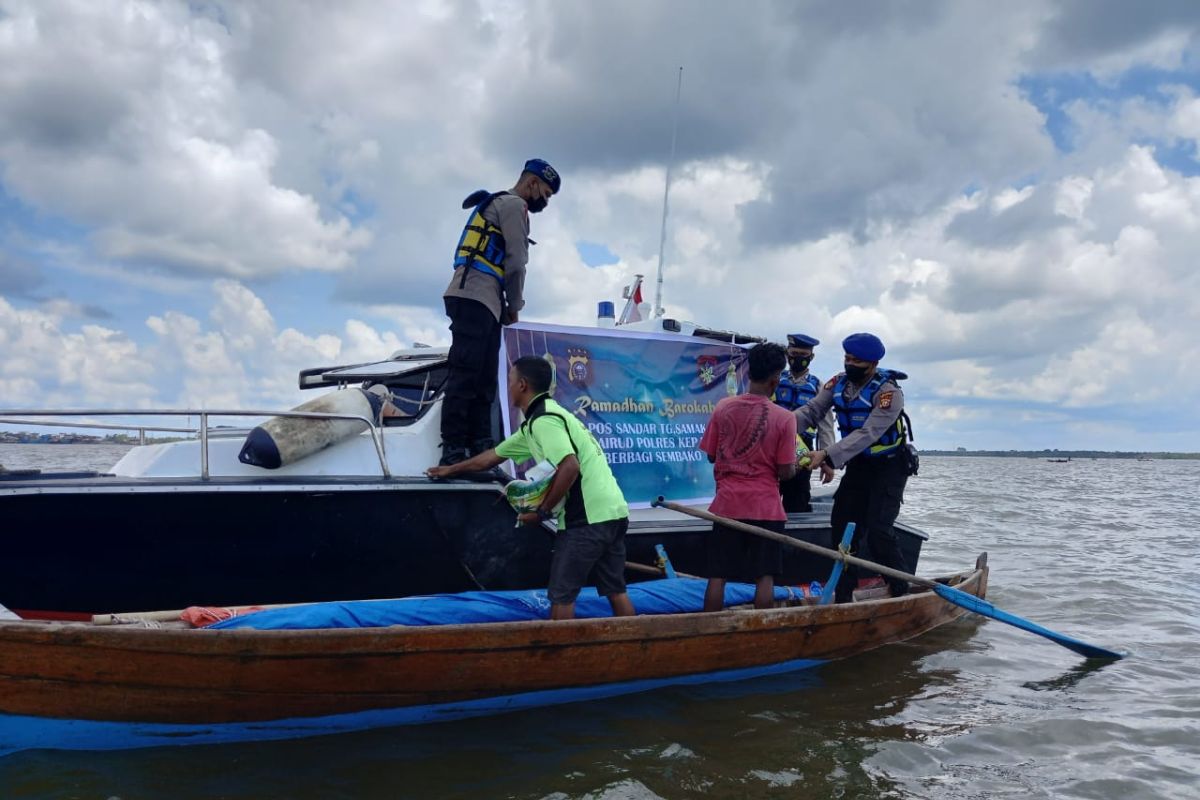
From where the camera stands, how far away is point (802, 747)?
4.62 m

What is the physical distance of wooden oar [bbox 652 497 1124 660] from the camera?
217 inches

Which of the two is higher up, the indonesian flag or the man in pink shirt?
the indonesian flag

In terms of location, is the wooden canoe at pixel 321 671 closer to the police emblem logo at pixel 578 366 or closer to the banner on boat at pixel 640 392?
the banner on boat at pixel 640 392

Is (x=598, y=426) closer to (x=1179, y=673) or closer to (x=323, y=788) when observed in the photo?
(x=323, y=788)

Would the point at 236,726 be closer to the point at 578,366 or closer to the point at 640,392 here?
the point at 578,366

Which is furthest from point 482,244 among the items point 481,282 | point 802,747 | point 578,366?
point 802,747

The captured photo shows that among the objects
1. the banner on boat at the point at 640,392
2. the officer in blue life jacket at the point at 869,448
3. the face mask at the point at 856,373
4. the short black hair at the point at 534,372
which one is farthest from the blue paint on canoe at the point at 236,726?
the face mask at the point at 856,373

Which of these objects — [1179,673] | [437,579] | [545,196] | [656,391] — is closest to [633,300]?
[656,391]

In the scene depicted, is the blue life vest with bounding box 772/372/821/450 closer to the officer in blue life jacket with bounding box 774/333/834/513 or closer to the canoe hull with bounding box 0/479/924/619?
the officer in blue life jacket with bounding box 774/333/834/513

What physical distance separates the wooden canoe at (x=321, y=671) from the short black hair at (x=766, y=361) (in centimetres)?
157

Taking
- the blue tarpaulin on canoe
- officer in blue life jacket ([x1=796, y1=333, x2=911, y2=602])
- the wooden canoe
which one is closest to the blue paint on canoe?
the wooden canoe

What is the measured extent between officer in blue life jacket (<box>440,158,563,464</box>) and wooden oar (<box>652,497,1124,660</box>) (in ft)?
5.30

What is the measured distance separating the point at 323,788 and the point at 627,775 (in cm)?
147

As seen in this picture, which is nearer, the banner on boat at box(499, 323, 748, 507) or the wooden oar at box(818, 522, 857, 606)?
the wooden oar at box(818, 522, 857, 606)
